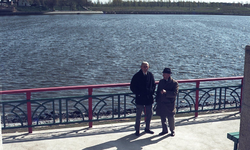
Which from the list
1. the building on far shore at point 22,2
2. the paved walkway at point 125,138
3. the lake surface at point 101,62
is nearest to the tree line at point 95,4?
the building on far shore at point 22,2

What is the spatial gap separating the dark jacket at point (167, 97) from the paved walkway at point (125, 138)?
23.0 inches

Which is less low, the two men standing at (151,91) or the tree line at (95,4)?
the tree line at (95,4)

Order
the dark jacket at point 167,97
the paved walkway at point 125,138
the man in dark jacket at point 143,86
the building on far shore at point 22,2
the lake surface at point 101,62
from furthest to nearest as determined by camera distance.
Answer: the building on far shore at point 22,2 < the lake surface at point 101,62 < the dark jacket at point 167,97 < the man in dark jacket at point 143,86 < the paved walkway at point 125,138

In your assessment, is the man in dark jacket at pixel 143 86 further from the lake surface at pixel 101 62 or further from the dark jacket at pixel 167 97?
the lake surface at pixel 101 62

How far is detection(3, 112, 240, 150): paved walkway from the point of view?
6152 millimetres

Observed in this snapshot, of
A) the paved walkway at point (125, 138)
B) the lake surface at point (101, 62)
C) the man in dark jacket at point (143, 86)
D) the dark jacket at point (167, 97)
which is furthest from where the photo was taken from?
the lake surface at point (101, 62)

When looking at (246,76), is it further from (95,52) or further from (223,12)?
(223,12)

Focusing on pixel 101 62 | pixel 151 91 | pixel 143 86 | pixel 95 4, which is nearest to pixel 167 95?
pixel 151 91

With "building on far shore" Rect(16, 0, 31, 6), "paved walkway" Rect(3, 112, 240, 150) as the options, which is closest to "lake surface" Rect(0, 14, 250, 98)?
"paved walkway" Rect(3, 112, 240, 150)

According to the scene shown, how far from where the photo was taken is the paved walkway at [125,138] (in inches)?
242

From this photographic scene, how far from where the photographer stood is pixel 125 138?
21.5ft

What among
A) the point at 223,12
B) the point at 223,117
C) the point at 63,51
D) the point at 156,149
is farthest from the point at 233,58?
the point at 223,12

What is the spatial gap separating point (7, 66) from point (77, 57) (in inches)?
271

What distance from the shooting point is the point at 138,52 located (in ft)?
108
